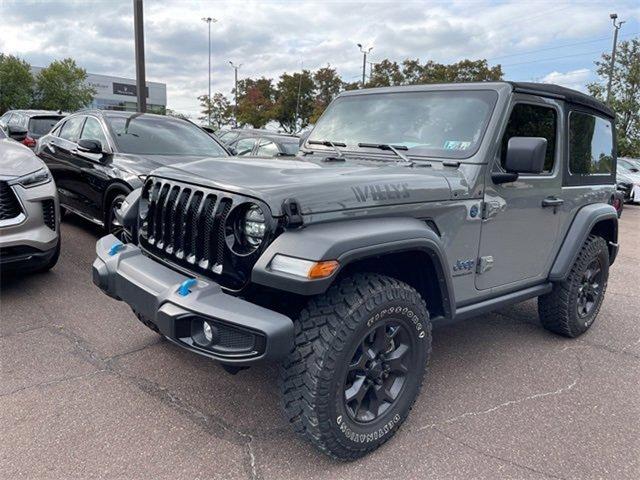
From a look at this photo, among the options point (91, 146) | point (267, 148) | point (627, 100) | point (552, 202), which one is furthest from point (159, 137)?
A: point (627, 100)

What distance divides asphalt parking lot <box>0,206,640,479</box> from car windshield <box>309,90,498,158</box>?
1551mm

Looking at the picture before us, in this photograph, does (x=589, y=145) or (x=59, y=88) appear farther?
(x=59, y=88)

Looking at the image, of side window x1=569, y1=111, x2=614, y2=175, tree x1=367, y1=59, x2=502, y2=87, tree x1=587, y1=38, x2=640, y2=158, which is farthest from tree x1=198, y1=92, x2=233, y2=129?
side window x1=569, y1=111, x2=614, y2=175

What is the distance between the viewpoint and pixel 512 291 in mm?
3432

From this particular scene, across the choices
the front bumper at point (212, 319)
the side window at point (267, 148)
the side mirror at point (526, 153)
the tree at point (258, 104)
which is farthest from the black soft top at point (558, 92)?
the tree at point (258, 104)

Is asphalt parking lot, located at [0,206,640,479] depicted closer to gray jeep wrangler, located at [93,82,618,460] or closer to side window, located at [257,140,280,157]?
gray jeep wrangler, located at [93,82,618,460]

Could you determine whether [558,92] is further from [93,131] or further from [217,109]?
[217,109]

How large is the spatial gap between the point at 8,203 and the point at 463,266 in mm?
3616

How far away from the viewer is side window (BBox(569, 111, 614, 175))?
3756 millimetres

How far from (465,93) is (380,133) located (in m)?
0.61

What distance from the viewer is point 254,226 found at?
2271mm

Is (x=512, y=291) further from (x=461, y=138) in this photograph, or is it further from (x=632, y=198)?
(x=632, y=198)

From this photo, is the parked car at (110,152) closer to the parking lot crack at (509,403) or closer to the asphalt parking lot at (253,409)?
the asphalt parking lot at (253,409)

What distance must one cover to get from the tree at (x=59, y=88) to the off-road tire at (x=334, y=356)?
37.5 m
